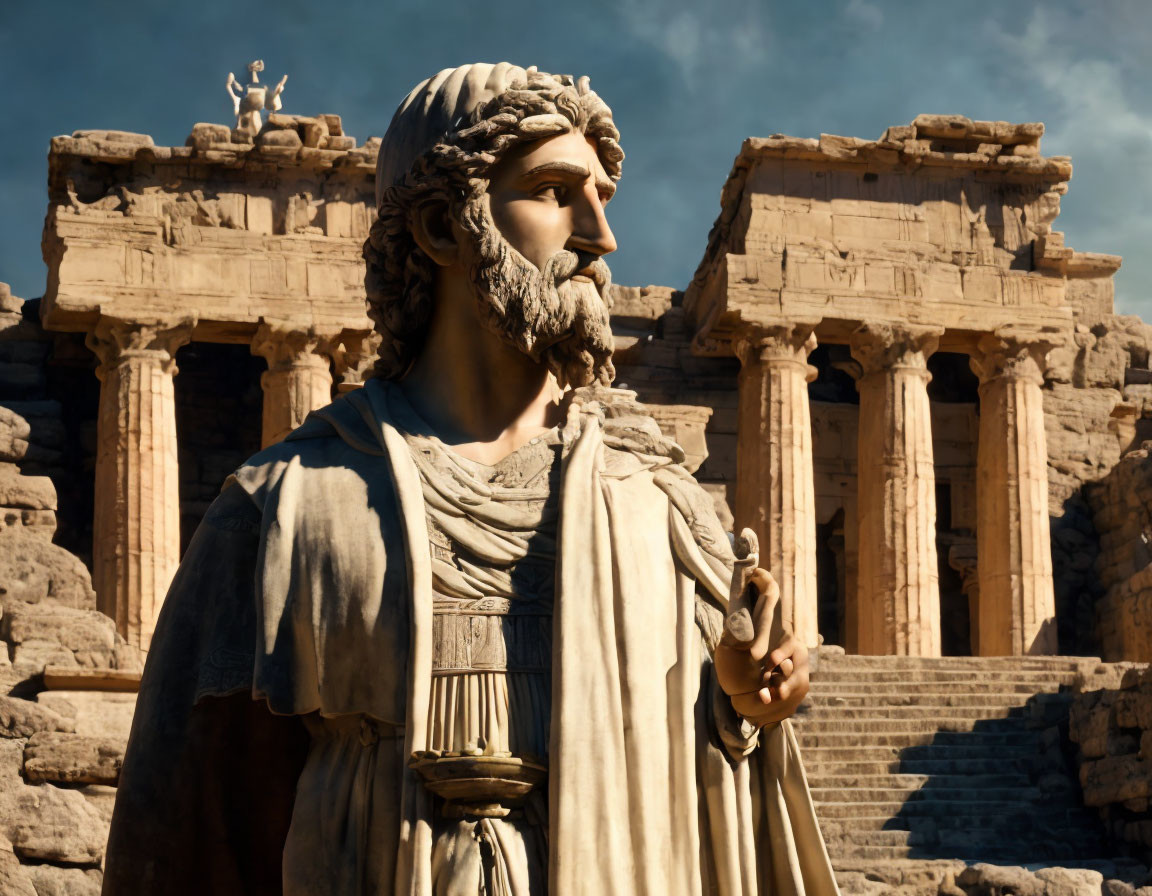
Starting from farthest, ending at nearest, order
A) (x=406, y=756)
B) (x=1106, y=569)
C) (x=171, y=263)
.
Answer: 1. (x=1106, y=569)
2. (x=171, y=263)
3. (x=406, y=756)

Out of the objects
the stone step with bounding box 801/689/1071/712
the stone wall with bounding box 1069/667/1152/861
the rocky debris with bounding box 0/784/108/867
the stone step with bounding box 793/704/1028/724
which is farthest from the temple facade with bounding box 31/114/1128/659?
the rocky debris with bounding box 0/784/108/867

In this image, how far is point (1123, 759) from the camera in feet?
60.8

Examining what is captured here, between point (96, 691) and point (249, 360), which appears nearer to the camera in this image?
point (96, 691)

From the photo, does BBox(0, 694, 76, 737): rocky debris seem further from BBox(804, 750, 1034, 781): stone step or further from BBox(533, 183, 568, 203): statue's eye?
BBox(533, 183, 568, 203): statue's eye

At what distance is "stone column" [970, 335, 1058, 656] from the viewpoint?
92.7 feet

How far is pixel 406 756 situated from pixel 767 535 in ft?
80.5

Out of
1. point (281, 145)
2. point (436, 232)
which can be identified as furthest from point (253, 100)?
point (436, 232)

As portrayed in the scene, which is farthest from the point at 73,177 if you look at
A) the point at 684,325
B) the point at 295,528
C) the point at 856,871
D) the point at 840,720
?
the point at 295,528

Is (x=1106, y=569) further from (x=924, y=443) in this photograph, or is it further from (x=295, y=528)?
(x=295, y=528)

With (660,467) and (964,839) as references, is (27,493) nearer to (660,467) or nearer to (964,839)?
(964,839)

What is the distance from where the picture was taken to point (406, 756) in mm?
3682

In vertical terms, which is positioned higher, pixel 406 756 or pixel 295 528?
pixel 295 528

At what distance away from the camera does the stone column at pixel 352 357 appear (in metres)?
28.3

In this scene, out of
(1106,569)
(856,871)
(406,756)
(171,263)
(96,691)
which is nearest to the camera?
(406,756)
